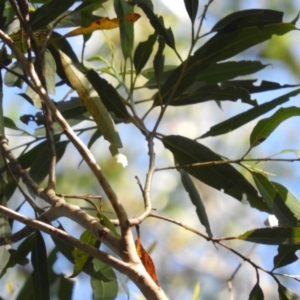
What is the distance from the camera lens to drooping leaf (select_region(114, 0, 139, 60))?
752 millimetres

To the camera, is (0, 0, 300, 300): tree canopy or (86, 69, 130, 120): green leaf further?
(86, 69, 130, 120): green leaf

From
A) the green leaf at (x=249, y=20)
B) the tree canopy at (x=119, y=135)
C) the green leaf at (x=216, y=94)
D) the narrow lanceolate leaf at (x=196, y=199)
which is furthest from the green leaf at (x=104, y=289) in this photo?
the green leaf at (x=249, y=20)

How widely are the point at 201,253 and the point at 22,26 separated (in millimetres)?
1514

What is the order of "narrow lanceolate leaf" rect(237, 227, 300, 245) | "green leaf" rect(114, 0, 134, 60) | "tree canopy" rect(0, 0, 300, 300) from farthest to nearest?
"green leaf" rect(114, 0, 134, 60)
"narrow lanceolate leaf" rect(237, 227, 300, 245)
"tree canopy" rect(0, 0, 300, 300)

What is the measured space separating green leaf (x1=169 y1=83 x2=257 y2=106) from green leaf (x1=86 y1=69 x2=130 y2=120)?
8 centimetres

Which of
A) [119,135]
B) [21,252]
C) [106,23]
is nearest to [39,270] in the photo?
[21,252]

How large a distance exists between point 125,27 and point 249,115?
0.21m

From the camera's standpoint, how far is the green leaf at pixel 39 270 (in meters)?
0.74

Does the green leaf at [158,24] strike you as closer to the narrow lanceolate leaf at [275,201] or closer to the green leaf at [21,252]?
the narrow lanceolate leaf at [275,201]

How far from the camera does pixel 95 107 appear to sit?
65cm

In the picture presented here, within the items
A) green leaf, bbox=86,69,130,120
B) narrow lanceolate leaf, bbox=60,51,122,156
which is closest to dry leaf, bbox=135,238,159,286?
narrow lanceolate leaf, bbox=60,51,122,156

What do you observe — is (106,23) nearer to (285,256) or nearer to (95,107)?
(95,107)

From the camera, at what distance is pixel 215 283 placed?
1.96m

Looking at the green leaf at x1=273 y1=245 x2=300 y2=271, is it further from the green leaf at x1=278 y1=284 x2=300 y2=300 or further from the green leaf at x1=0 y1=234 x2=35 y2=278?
the green leaf at x1=0 y1=234 x2=35 y2=278
